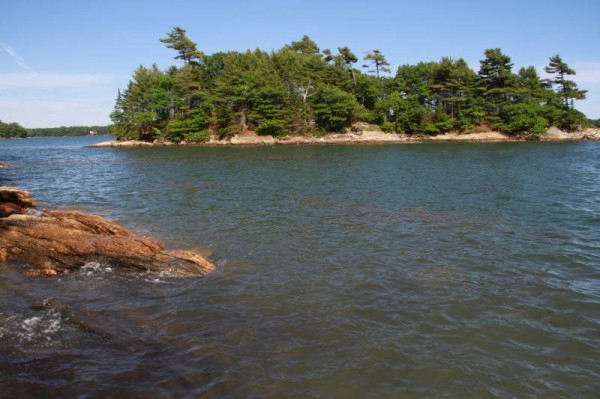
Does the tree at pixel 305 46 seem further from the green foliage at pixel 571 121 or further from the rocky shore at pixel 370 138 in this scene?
the green foliage at pixel 571 121

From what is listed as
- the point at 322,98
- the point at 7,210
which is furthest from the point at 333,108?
the point at 7,210

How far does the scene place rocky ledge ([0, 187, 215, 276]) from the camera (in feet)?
36.2

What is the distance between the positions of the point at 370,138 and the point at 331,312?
75.0 meters

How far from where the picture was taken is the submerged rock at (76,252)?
11.0 m

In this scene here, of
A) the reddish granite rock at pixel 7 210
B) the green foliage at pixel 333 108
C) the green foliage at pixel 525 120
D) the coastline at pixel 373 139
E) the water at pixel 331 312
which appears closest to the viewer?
the water at pixel 331 312

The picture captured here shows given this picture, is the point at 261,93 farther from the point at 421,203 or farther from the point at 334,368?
the point at 334,368

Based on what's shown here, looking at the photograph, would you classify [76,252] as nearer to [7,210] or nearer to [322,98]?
[7,210]

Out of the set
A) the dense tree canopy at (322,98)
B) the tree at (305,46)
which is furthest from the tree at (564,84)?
the tree at (305,46)

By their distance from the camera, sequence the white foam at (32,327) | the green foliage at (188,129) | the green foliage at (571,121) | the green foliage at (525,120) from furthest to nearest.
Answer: the green foliage at (571,121), the green foliage at (188,129), the green foliage at (525,120), the white foam at (32,327)

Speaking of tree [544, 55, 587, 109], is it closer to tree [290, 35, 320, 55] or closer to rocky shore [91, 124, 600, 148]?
rocky shore [91, 124, 600, 148]

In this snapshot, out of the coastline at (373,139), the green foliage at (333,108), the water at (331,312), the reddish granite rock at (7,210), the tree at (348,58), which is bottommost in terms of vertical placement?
the water at (331,312)

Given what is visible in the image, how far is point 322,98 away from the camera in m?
83.5

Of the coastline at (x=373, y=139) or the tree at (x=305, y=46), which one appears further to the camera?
the tree at (x=305, y=46)

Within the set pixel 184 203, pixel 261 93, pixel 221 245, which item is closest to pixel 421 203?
pixel 221 245
